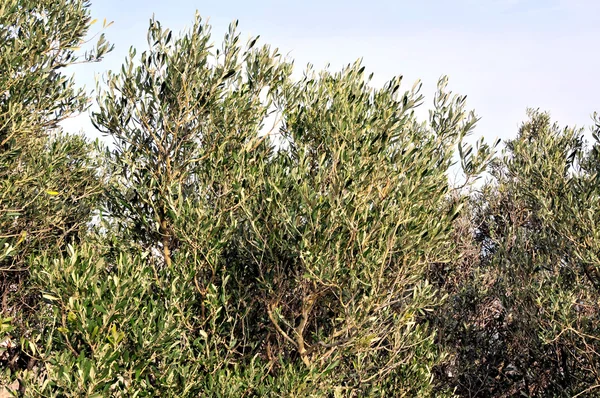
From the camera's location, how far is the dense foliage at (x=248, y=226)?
10.9m

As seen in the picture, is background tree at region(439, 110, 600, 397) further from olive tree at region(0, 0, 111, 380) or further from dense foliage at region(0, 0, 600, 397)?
olive tree at region(0, 0, 111, 380)

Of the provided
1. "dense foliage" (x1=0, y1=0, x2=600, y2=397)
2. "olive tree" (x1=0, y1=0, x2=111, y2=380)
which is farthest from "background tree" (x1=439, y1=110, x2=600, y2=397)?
"olive tree" (x1=0, y1=0, x2=111, y2=380)

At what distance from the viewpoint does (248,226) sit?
12.8 metres

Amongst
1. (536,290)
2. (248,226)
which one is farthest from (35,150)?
(536,290)

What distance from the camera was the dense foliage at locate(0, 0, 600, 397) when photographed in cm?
1088

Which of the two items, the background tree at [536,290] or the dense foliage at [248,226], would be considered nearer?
the dense foliage at [248,226]

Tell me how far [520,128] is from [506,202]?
460 cm

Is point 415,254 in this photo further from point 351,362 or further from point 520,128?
point 520,128

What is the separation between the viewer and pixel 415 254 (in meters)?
12.4

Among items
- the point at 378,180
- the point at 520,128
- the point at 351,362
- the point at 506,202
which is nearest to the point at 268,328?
the point at 351,362

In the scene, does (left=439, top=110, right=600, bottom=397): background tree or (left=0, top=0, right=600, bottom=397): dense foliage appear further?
(left=439, top=110, right=600, bottom=397): background tree

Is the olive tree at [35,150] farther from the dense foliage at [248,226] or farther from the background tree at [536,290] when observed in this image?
the background tree at [536,290]

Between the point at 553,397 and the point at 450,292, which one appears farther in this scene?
the point at 450,292

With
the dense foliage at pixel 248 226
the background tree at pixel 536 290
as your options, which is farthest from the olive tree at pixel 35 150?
the background tree at pixel 536 290
